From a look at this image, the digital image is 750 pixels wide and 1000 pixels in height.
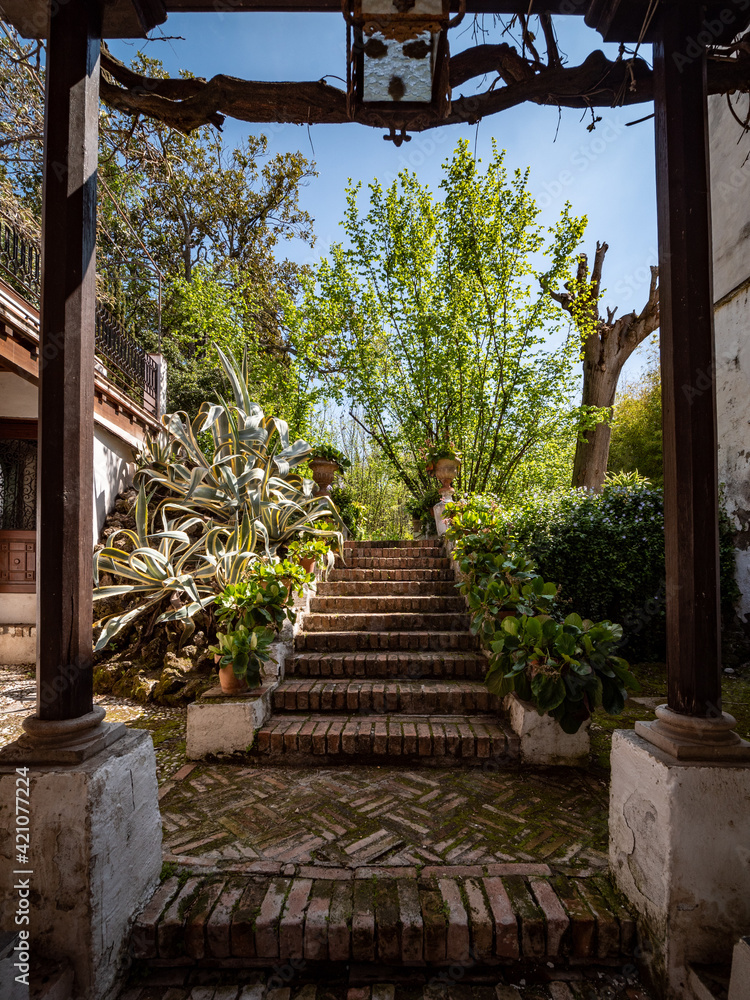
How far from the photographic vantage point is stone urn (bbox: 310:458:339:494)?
6.50 m

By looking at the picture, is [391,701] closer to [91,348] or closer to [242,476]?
[242,476]

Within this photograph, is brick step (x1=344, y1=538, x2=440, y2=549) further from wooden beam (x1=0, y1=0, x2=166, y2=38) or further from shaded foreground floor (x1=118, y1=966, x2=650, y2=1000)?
wooden beam (x1=0, y1=0, x2=166, y2=38)

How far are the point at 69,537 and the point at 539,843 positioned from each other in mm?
2080

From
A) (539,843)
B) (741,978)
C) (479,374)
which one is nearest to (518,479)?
(479,374)

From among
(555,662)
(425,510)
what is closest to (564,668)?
(555,662)

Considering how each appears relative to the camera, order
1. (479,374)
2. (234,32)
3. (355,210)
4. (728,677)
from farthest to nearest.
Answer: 1. (355,210)
2. (479,374)
3. (728,677)
4. (234,32)

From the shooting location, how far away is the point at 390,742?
8.82 feet

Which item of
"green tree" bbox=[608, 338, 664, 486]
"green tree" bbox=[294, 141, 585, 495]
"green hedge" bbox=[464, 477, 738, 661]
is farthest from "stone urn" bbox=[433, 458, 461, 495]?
"green tree" bbox=[608, 338, 664, 486]

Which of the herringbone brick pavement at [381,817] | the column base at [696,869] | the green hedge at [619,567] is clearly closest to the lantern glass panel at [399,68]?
the column base at [696,869]

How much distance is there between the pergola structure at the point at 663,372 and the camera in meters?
1.53

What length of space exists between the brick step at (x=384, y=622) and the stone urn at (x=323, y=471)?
2.62 metres

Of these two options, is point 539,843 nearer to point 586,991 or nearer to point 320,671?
point 586,991

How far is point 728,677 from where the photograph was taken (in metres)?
4.14

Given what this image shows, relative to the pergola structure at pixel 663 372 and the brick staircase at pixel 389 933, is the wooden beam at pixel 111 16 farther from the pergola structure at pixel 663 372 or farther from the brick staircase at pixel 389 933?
the brick staircase at pixel 389 933
